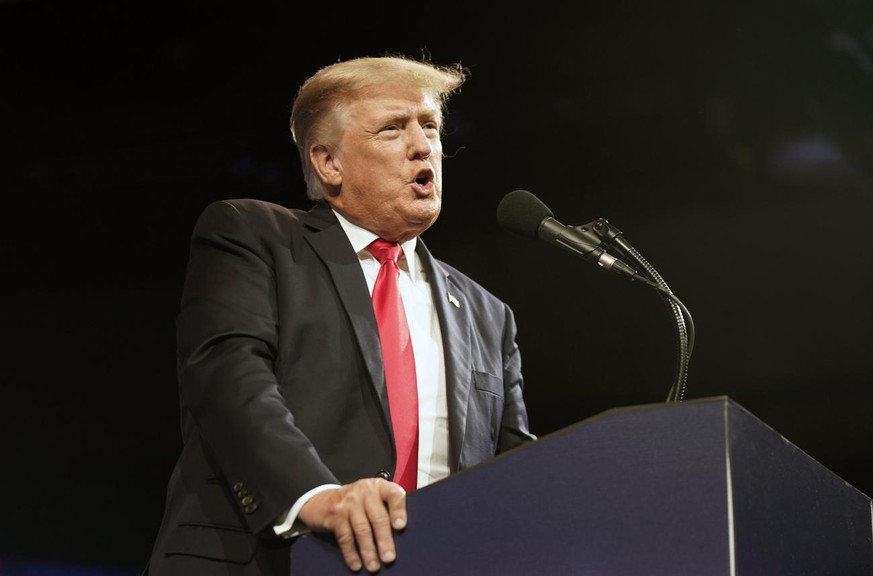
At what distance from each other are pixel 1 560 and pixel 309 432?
6.98ft

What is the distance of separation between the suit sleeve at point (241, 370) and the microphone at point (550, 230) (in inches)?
17.7

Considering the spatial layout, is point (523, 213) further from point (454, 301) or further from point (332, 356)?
point (332, 356)

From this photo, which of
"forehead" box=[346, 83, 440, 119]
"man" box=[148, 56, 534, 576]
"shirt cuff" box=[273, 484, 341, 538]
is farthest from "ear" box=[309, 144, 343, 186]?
"shirt cuff" box=[273, 484, 341, 538]

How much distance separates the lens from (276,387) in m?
1.65

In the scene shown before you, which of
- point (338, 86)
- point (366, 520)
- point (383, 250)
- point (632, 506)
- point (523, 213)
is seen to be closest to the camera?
point (632, 506)

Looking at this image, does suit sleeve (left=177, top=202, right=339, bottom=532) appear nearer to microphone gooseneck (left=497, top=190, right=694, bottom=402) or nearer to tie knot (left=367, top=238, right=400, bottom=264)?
tie knot (left=367, top=238, right=400, bottom=264)

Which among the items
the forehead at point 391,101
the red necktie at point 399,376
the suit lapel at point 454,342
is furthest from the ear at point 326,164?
the red necktie at point 399,376

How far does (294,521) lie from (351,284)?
625 millimetres

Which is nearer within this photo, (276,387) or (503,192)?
(276,387)

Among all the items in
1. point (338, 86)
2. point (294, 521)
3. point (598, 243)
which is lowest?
point (294, 521)

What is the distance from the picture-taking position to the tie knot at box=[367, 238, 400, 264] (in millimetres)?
2168

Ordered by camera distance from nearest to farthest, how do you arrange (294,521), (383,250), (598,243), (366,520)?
(366,520) → (294,521) → (598,243) → (383,250)

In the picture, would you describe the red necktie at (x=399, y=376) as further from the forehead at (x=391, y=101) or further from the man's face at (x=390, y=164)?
the forehead at (x=391, y=101)

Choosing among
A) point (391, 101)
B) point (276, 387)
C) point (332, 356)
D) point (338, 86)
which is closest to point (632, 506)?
point (276, 387)
